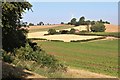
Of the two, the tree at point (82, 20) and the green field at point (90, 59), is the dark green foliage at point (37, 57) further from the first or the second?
the tree at point (82, 20)

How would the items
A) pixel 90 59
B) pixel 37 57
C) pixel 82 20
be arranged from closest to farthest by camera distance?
pixel 37 57 → pixel 90 59 → pixel 82 20

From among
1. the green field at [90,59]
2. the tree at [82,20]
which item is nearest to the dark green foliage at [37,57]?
the green field at [90,59]

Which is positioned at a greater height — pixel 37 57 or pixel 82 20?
pixel 82 20

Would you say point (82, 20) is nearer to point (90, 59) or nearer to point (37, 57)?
point (90, 59)

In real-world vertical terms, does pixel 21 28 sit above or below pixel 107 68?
above

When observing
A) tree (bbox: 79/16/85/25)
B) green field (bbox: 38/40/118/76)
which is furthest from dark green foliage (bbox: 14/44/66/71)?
tree (bbox: 79/16/85/25)

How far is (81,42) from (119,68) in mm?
40788

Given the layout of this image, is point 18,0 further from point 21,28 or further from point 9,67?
point 21,28

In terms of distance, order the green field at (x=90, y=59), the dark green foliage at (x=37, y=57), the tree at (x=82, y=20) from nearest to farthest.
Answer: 1. the dark green foliage at (x=37, y=57)
2. the green field at (x=90, y=59)
3. the tree at (x=82, y=20)

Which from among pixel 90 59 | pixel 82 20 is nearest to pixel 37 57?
pixel 90 59

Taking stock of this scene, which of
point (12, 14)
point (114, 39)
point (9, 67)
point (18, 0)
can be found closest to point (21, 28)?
point (9, 67)

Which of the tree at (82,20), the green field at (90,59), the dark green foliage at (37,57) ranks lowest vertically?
the green field at (90,59)

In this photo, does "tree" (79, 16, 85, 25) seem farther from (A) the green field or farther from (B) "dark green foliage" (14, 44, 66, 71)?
(B) "dark green foliage" (14, 44, 66, 71)

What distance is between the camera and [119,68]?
38.3m
